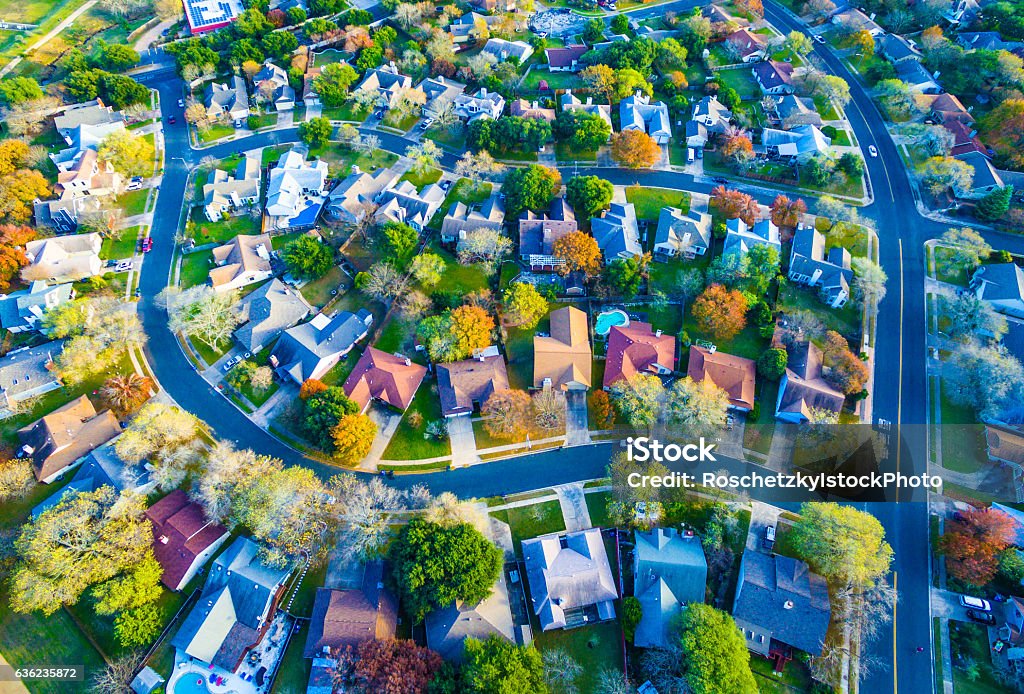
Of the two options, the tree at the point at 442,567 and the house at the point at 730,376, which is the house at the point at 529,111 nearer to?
the house at the point at 730,376

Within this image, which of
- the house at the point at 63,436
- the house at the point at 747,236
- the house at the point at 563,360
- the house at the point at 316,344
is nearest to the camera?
the house at the point at 63,436

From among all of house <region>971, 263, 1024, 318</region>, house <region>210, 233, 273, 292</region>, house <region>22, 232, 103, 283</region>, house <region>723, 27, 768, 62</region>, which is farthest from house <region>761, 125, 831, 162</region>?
house <region>22, 232, 103, 283</region>

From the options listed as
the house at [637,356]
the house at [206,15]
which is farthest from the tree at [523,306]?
the house at [206,15]

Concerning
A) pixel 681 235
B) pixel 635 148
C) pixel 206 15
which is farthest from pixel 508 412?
pixel 206 15

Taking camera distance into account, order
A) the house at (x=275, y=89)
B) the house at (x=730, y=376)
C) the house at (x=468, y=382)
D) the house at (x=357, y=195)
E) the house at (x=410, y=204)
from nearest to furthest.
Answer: the house at (x=730, y=376)
the house at (x=468, y=382)
the house at (x=410, y=204)
the house at (x=357, y=195)
the house at (x=275, y=89)

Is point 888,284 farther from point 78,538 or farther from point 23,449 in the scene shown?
point 23,449

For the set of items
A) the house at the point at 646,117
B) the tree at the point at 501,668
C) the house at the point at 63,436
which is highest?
the house at the point at 646,117

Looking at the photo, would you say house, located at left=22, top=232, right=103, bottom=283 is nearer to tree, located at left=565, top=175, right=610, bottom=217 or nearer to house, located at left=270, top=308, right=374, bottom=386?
house, located at left=270, top=308, right=374, bottom=386
